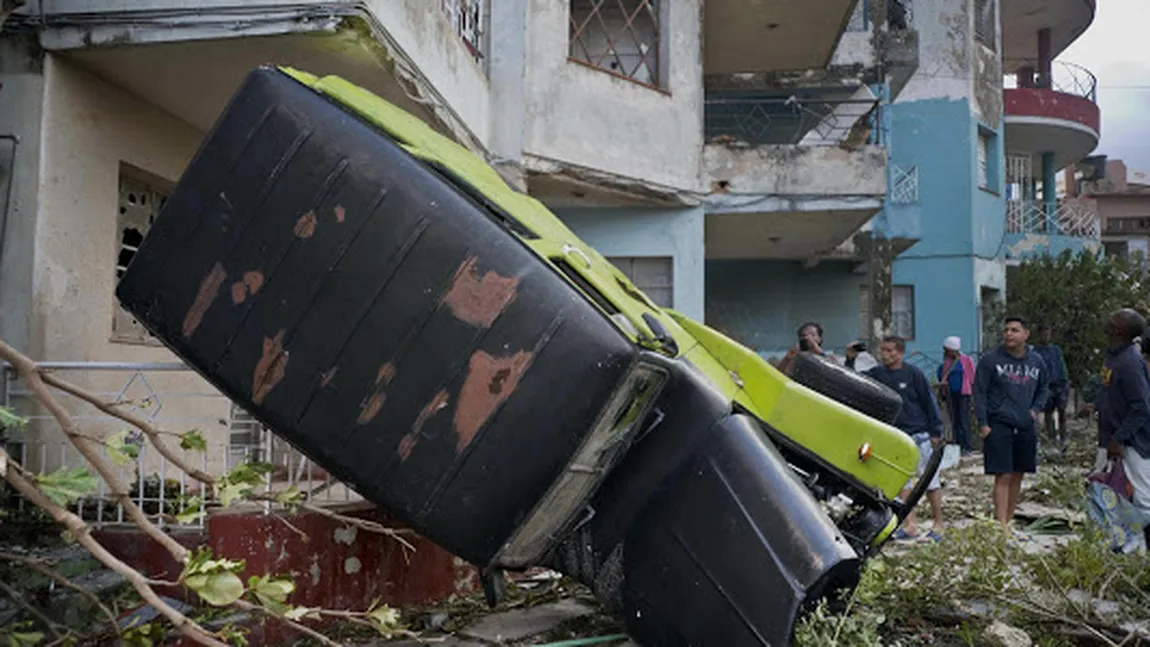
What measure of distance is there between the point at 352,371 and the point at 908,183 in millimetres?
15647

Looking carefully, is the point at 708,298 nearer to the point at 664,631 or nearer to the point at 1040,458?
the point at 1040,458

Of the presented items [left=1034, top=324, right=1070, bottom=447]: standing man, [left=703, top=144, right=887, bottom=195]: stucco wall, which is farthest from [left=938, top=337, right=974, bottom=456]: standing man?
[left=703, top=144, right=887, bottom=195]: stucco wall

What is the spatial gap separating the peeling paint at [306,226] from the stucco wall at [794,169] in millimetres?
7772

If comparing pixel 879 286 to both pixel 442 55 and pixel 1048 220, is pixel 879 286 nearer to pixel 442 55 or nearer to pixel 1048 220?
pixel 442 55

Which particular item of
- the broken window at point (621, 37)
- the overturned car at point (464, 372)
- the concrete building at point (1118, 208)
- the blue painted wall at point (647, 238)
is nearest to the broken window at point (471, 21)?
the broken window at point (621, 37)

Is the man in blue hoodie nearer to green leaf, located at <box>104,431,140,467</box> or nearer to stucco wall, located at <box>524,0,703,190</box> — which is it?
stucco wall, located at <box>524,0,703,190</box>

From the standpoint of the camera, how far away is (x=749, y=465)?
292 cm

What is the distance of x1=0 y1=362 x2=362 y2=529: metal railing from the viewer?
390 cm

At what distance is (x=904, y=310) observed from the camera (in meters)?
18.0

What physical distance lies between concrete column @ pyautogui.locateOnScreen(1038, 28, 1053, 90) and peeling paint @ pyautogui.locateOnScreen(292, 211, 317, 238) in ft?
75.3

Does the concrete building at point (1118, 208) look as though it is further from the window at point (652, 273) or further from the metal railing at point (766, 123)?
the window at point (652, 273)

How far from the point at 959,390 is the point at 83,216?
968 centimetres

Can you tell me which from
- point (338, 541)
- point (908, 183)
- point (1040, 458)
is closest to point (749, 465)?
point (338, 541)

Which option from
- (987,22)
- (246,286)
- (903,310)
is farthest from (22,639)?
(987,22)
